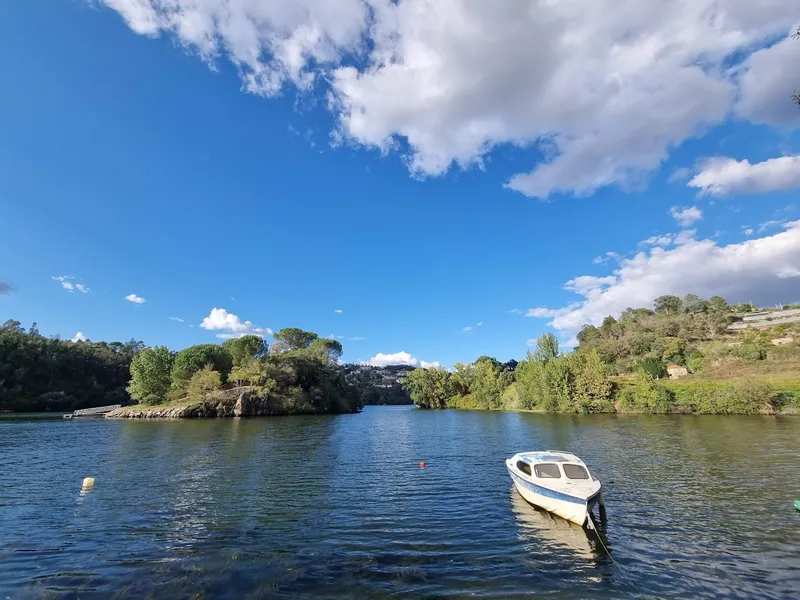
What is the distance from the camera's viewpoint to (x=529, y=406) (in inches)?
4370

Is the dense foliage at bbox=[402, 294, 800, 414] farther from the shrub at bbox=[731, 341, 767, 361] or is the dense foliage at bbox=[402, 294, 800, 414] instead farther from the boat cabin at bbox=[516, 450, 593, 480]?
the boat cabin at bbox=[516, 450, 593, 480]

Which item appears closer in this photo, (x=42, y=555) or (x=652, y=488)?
(x=42, y=555)

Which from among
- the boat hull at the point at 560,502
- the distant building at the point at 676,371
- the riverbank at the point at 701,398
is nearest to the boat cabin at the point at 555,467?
the boat hull at the point at 560,502

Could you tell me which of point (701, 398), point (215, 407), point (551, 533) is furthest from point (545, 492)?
point (215, 407)

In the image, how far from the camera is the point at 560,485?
65.8ft

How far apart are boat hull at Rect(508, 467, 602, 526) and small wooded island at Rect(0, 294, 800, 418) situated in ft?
234

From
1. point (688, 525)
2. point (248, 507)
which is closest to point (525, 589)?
point (688, 525)

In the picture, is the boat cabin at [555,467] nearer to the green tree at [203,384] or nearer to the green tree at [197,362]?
the green tree at [203,384]

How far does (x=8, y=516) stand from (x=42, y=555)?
298 inches

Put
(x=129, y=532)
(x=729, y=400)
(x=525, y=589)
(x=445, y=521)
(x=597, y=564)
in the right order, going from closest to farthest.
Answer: (x=525, y=589)
(x=597, y=564)
(x=129, y=532)
(x=445, y=521)
(x=729, y=400)

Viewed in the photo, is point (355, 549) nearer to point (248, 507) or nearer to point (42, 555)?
point (248, 507)

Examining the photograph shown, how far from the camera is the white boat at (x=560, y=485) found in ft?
61.3

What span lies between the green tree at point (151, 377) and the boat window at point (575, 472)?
111506 mm

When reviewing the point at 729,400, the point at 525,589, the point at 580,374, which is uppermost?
the point at 580,374
